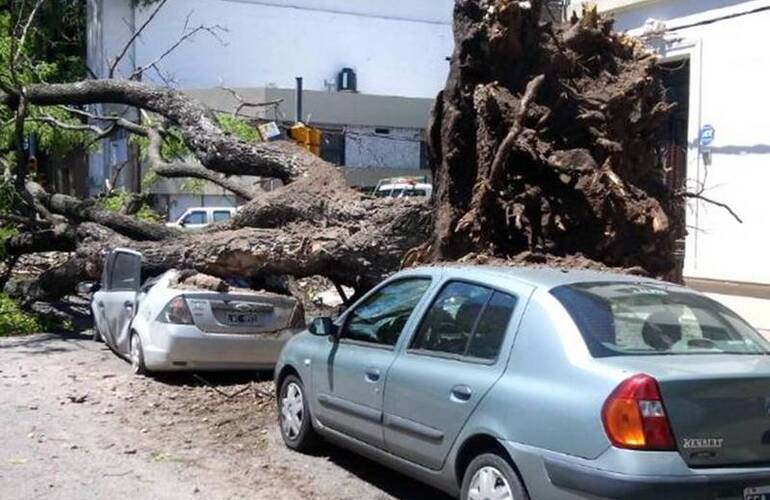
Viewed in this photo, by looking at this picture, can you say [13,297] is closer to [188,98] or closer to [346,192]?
[188,98]

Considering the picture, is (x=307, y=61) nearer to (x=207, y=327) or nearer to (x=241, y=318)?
(x=241, y=318)

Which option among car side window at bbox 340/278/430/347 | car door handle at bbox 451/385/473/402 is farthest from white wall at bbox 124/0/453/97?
car door handle at bbox 451/385/473/402

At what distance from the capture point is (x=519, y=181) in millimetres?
8797

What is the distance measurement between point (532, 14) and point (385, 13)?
32.4 meters

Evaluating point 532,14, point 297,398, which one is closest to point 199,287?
point 297,398

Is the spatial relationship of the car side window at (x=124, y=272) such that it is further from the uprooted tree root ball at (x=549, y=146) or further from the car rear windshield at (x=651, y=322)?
the car rear windshield at (x=651, y=322)

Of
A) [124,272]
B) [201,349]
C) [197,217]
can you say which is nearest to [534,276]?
[201,349]

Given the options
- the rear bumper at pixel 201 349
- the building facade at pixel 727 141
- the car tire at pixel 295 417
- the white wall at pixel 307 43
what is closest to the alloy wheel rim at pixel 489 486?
the car tire at pixel 295 417

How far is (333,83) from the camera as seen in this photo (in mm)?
38594

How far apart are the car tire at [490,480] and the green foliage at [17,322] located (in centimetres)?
1079

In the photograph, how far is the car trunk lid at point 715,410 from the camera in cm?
479

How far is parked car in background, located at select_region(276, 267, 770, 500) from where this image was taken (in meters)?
4.77

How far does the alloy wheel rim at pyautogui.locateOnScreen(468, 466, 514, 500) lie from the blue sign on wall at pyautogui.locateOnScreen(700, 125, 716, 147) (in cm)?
802

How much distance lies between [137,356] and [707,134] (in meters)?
7.25
